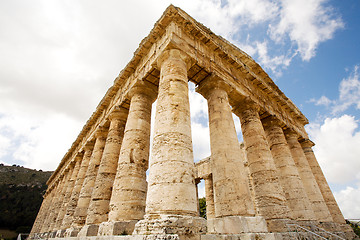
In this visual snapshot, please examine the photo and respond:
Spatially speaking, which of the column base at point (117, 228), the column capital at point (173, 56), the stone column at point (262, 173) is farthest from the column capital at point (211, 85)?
the column base at point (117, 228)

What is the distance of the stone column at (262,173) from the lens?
23.0 feet

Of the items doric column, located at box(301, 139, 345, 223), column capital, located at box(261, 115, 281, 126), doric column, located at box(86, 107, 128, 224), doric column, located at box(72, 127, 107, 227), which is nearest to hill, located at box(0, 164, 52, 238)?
doric column, located at box(72, 127, 107, 227)

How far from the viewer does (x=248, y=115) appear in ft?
30.2

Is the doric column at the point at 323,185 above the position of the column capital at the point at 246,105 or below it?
below

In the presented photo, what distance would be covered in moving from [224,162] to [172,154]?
7.93 ft

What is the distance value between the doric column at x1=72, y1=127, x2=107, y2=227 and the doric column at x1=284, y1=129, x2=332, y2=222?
12206 mm

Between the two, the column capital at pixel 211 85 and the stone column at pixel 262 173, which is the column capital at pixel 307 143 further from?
the column capital at pixel 211 85

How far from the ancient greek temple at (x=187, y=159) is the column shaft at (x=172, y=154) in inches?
1.0

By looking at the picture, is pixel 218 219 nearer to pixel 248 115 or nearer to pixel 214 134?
pixel 214 134

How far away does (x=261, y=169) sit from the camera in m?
7.89

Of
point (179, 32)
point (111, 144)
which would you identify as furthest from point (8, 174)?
point (179, 32)

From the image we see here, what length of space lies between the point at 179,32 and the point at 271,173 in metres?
7.10

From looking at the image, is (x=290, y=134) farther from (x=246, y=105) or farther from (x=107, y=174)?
(x=107, y=174)

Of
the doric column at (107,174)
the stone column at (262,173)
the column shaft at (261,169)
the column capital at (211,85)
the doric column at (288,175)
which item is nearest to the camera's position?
the stone column at (262,173)
